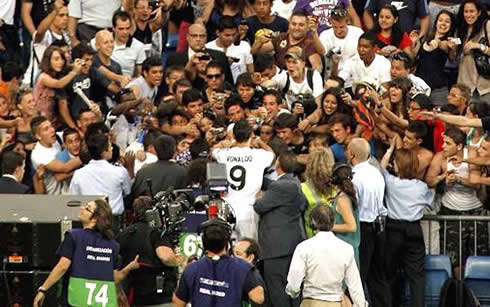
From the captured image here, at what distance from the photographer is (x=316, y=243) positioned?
15008 millimetres

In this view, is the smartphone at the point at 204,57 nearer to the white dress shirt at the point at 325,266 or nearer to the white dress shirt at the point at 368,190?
the white dress shirt at the point at 368,190

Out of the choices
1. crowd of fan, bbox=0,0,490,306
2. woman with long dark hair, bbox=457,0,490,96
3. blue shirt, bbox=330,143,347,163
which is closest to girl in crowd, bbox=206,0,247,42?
crowd of fan, bbox=0,0,490,306

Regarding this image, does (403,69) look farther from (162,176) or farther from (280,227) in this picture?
(162,176)

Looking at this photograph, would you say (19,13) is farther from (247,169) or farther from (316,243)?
(316,243)

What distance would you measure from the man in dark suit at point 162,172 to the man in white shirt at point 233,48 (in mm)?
3124

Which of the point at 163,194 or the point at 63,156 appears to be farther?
the point at 63,156

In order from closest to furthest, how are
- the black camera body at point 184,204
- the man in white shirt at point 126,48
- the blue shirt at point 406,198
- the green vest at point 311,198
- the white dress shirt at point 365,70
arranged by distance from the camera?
the black camera body at point 184,204 → the green vest at point 311,198 → the blue shirt at point 406,198 → the white dress shirt at point 365,70 → the man in white shirt at point 126,48

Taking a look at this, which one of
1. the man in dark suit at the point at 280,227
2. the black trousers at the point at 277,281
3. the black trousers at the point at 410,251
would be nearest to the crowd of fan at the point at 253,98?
the black trousers at the point at 410,251

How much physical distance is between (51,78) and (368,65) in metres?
3.84

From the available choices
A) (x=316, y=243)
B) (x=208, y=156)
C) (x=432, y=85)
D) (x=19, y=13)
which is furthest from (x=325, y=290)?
(x=19, y=13)

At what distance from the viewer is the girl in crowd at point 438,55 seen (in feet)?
64.8

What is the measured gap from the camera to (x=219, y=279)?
44.0 feet

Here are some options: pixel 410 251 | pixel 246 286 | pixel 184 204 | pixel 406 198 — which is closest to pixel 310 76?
pixel 406 198

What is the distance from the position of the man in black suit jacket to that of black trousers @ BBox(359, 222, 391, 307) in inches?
140
